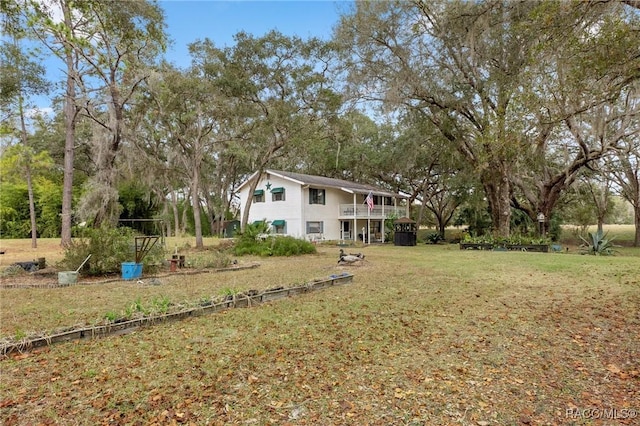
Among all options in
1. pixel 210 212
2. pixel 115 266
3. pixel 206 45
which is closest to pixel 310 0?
pixel 206 45

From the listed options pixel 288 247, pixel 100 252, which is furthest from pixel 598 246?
pixel 100 252

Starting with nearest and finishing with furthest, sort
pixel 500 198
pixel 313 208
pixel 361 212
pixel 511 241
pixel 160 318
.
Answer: pixel 160 318 → pixel 511 241 → pixel 500 198 → pixel 313 208 → pixel 361 212

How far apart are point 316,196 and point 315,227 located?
2.05 metres

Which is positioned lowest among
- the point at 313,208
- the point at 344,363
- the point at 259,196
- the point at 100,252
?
the point at 344,363

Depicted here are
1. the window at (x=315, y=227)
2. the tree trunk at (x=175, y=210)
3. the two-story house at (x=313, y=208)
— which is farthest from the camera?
the tree trunk at (x=175, y=210)

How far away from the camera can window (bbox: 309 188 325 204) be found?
78.2ft

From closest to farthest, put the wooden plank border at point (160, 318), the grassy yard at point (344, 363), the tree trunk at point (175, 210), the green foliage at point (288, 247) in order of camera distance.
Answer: the grassy yard at point (344, 363) → the wooden plank border at point (160, 318) → the green foliage at point (288, 247) → the tree trunk at point (175, 210)

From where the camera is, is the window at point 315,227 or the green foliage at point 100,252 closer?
the green foliage at point 100,252

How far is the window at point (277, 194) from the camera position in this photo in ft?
79.3

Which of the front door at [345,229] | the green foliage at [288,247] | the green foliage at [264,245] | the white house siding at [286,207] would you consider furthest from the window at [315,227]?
the green foliage at [288,247]

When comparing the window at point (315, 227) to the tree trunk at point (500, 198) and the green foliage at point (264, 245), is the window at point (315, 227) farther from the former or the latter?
Answer: the tree trunk at point (500, 198)

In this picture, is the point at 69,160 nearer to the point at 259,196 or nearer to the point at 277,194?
the point at 277,194

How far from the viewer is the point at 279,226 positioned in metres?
24.2

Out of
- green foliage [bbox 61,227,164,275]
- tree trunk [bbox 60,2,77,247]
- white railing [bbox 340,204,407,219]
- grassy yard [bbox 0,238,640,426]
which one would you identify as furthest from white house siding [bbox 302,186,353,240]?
grassy yard [bbox 0,238,640,426]
